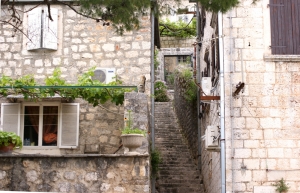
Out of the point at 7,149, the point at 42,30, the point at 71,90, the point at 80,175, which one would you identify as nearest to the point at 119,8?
the point at 80,175

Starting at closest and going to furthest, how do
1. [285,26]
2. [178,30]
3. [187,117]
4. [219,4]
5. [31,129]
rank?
[219,4], [285,26], [31,129], [187,117], [178,30]

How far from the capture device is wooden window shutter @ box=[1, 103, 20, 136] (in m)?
14.0

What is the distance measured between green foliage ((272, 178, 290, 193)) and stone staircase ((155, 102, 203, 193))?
15.1 ft

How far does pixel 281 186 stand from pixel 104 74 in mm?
4701

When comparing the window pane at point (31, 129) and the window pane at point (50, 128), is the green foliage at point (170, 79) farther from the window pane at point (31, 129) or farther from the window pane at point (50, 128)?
the window pane at point (31, 129)

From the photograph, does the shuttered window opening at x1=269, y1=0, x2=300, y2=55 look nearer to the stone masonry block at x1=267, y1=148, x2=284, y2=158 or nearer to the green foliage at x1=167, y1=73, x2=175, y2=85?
the stone masonry block at x1=267, y1=148, x2=284, y2=158

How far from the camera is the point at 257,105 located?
12508 millimetres

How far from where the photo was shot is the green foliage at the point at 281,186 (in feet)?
39.7

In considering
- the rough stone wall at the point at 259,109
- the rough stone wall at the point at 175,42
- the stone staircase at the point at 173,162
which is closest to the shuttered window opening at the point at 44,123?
the stone staircase at the point at 173,162

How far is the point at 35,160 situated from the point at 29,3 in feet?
15.6

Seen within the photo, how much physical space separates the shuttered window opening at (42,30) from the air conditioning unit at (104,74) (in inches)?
46.1

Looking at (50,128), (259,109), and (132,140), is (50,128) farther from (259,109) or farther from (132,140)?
(259,109)

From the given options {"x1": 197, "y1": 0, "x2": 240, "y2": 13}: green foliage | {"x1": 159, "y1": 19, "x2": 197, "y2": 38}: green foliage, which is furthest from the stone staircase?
{"x1": 197, "y1": 0, "x2": 240, "y2": 13}: green foliage

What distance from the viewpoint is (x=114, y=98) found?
42.6 feet
